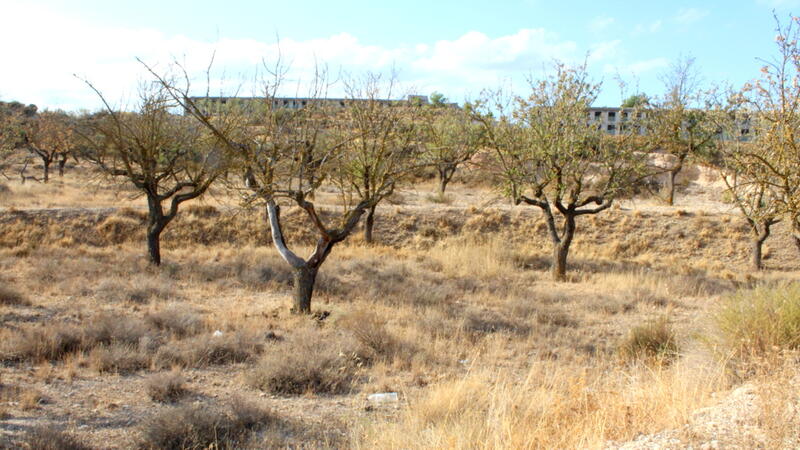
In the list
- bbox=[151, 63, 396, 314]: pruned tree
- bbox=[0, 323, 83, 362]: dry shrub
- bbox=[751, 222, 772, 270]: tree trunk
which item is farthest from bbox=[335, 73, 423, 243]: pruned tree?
bbox=[751, 222, 772, 270]: tree trunk

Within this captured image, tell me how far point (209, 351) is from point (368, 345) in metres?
2.38

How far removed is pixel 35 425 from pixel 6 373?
2.27m

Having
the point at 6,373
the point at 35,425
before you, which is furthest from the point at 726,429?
the point at 6,373

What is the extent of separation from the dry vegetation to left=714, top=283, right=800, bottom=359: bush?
3cm

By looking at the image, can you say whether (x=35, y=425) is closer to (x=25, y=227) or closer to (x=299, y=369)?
(x=299, y=369)

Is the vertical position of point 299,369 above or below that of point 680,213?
below

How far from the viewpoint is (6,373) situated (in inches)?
303

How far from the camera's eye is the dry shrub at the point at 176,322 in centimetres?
994

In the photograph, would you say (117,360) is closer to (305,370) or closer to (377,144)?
(305,370)

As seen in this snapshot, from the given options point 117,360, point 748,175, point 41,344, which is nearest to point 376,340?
point 117,360

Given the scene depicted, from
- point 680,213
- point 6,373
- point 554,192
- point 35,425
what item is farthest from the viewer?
point 680,213

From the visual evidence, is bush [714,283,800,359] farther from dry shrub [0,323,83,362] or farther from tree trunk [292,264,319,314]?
dry shrub [0,323,83,362]

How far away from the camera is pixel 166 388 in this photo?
7.07 meters

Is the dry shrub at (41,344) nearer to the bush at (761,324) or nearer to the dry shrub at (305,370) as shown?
the dry shrub at (305,370)
